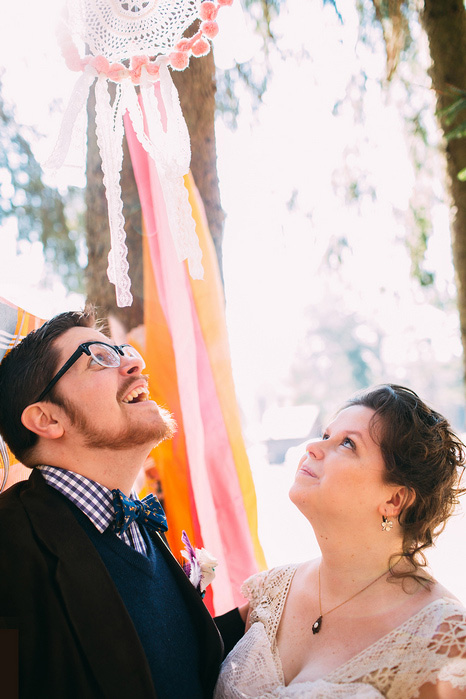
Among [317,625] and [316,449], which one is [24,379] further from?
[317,625]

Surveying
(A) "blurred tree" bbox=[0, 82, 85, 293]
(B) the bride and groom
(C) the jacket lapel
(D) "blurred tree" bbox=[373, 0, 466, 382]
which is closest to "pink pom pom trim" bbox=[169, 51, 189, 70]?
(B) the bride and groom

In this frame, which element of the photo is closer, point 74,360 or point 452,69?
point 74,360

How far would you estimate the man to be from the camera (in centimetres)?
135

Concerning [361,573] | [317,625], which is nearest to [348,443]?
[361,573]

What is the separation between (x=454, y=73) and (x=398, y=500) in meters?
2.87

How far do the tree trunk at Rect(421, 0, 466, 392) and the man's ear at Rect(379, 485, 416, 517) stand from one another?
1855mm

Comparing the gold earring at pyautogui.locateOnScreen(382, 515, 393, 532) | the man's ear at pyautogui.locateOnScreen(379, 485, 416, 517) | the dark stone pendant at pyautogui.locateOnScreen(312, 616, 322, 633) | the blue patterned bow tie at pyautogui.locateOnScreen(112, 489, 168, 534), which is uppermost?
the blue patterned bow tie at pyautogui.locateOnScreen(112, 489, 168, 534)

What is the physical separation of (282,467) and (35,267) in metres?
13.9

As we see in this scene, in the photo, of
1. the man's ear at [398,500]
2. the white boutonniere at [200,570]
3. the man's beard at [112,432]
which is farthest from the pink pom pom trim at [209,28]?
the white boutonniere at [200,570]

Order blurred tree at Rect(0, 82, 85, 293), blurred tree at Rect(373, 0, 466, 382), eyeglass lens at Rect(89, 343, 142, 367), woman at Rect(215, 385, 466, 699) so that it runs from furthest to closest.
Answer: blurred tree at Rect(0, 82, 85, 293), blurred tree at Rect(373, 0, 466, 382), eyeglass lens at Rect(89, 343, 142, 367), woman at Rect(215, 385, 466, 699)

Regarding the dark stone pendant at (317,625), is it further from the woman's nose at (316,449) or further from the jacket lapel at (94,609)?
the jacket lapel at (94,609)

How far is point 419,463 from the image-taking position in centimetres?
186

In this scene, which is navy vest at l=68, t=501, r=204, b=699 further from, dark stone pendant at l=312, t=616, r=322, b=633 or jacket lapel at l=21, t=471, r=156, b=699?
dark stone pendant at l=312, t=616, r=322, b=633

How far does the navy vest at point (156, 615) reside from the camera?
151cm
